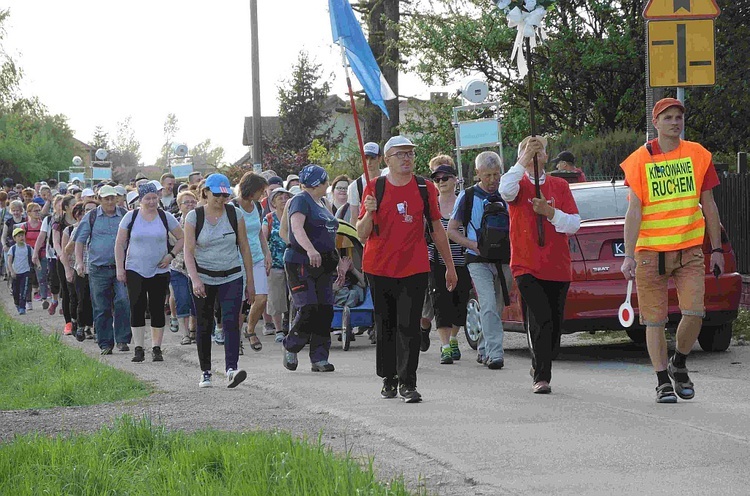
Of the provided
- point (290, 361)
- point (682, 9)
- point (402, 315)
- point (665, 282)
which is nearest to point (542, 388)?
point (402, 315)

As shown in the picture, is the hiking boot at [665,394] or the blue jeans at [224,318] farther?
the blue jeans at [224,318]

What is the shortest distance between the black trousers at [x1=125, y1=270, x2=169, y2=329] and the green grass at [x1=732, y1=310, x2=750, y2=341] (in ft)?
19.0

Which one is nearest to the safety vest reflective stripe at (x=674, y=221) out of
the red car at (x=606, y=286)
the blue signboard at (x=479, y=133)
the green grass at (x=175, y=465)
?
the green grass at (x=175, y=465)

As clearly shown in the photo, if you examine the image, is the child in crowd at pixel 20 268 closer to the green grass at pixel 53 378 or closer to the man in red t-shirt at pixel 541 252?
the green grass at pixel 53 378

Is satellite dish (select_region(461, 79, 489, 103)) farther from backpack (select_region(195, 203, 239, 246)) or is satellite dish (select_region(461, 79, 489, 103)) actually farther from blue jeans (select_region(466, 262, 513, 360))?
backpack (select_region(195, 203, 239, 246))

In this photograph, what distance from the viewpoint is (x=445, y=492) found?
20.4 ft

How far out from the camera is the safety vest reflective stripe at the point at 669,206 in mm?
8852

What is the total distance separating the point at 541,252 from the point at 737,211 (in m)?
8.01

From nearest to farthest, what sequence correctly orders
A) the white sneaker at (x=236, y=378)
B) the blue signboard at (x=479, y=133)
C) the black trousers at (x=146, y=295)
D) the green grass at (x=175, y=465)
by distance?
the green grass at (x=175, y=465)
the white sneaker at (x=236, y=378)
the black trousers at (x=146, y=295)
the blue signboard at (x=479, y=133)

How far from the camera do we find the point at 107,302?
53.4 feet

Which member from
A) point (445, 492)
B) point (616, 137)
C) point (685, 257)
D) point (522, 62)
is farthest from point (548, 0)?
point (616, 137)

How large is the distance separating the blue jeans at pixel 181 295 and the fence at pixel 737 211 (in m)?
6.54

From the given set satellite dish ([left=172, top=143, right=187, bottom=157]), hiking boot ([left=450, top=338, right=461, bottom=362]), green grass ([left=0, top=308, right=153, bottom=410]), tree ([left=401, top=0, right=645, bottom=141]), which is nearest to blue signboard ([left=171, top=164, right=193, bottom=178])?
satellite dish ([left=172, top=143, right=187, bottom=157])

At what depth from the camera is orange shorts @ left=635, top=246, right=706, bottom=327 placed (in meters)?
8.87
